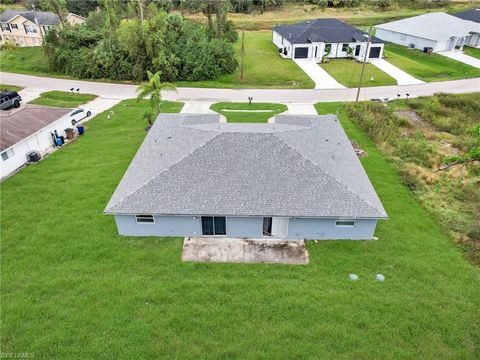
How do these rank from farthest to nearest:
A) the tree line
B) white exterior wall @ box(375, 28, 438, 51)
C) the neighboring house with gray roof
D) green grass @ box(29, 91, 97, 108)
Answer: the neighboring house with gray roof, white exterior wall @ box(375, 28, 438, 51), the tree line, green grass @ box(29, 91, 97, 108)

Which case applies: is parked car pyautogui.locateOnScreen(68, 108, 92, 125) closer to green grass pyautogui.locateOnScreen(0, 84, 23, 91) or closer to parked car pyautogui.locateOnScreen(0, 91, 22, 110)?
parked car pyautogui.locateOnScreen(0, 91, 22, 110)

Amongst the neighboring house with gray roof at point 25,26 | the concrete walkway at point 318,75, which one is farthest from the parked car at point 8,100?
the concrete walkway at point 318,75

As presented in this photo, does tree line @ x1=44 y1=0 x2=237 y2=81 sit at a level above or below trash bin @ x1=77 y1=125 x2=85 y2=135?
above

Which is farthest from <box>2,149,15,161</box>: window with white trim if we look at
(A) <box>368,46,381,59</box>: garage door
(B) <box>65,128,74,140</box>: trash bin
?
(A) <box>368,46,381,59</box>: garage door

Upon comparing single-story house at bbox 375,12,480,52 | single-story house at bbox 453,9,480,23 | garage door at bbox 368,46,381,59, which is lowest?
garage door at bbox 368,46,381,59

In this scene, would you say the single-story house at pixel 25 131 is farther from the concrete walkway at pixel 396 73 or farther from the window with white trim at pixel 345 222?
the concrete walkway at pixel 396 73

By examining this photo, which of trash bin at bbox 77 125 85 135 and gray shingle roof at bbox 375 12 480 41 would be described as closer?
trash bin at bbox 77 125 85 135

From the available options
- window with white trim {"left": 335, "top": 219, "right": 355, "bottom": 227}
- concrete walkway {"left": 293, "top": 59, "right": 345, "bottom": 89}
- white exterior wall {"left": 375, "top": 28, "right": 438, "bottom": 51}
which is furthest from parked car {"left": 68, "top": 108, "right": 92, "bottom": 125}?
white exterior wall {"left": 375, "top": 28, "right": 438, "bottom": 51}

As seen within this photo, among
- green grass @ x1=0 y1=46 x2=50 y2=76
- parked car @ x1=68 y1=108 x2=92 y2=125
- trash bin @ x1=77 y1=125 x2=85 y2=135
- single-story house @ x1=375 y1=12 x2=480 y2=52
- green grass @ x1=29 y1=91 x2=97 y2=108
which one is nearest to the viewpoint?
trash bin @ x1=77 y1=125 x2=85 y2=135

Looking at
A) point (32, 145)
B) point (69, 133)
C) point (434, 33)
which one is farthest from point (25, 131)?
point (434, 33)
